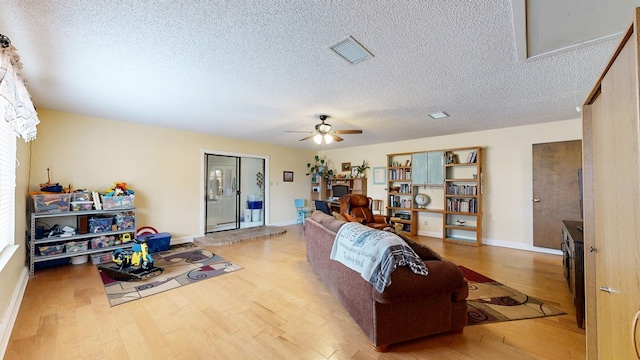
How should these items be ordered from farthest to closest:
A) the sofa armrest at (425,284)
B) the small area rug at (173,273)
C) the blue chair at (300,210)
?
the blue chair at (300,210) → the small area rug at (173,273) → the sofa armrest at (425,284)

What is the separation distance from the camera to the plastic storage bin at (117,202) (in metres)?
3.82

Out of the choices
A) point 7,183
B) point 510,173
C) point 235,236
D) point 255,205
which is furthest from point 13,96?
point 510,173

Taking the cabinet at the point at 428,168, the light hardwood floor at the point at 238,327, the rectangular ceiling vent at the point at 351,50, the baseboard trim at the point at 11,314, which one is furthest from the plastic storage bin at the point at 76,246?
the cabinet at the point at 428,168

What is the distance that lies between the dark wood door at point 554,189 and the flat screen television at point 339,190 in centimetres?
412

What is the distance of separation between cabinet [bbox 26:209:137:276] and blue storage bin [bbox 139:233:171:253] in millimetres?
256

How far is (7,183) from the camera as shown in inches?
96.3

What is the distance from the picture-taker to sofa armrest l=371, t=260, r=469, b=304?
5.54ft

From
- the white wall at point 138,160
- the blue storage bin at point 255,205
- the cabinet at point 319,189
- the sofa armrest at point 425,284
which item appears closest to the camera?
the sofa armrest at point 425,284

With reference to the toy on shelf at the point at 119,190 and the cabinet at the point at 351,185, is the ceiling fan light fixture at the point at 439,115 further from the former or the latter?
the toy on shelf at the point at 119,190

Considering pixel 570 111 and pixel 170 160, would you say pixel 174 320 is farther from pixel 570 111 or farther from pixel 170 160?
pixel 570 111

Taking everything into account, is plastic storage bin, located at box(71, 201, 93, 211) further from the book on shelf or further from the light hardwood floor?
the book on shelf

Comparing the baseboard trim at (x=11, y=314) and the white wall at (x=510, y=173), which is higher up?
the white wall at (x=510, y=173)

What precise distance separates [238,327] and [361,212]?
3.38m

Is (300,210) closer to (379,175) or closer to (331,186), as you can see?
(331,186)
